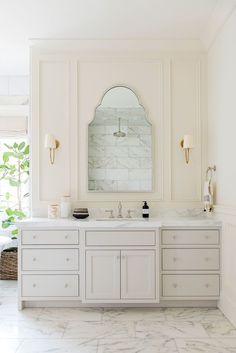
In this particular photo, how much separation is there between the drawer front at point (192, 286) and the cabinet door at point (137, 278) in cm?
17

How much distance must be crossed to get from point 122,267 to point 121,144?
1.28 meters

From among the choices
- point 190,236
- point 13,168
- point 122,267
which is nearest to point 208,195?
point 190,236

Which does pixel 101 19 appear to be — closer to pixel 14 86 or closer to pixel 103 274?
pixel 14 86

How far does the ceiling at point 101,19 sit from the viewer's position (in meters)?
3.46

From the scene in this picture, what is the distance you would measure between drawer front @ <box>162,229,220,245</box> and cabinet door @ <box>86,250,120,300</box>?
49 cm

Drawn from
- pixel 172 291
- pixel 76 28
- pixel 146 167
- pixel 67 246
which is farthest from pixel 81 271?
pixel 76 28

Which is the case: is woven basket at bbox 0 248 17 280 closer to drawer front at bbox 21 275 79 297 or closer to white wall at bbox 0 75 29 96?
drawer front at bbox 21 275 79 297

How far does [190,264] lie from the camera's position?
3713 mm

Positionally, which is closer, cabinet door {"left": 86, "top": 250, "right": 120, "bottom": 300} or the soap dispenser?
cabinet door {"left": 86, "top": 250, "right": 120, "bottom": 300}

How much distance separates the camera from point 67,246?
12.1 ft

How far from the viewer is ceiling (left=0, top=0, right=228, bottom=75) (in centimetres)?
346

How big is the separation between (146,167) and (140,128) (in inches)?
16.0

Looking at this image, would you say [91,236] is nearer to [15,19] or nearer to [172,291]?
[172,291]

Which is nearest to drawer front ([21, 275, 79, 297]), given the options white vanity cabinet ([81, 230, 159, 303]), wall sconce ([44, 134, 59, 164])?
white vanity cabinet ([81, 230, 159, 303])
